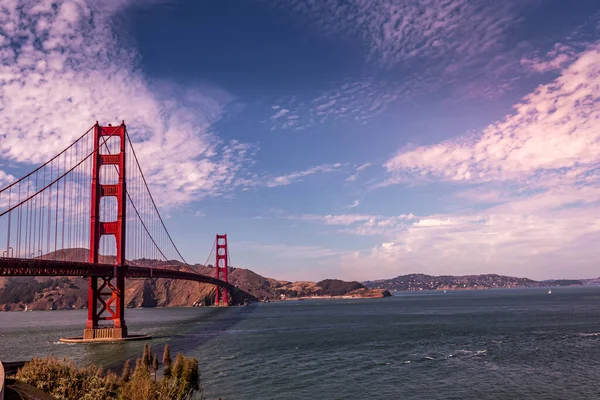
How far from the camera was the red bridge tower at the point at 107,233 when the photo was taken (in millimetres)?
62188

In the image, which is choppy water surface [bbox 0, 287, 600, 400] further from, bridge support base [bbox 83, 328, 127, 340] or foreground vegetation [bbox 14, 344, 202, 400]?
foreground vegetation [bbox 14, 344, 202, 400]

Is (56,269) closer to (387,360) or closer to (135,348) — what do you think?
(135,348)

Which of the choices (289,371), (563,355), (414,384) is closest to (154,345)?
(289,371)

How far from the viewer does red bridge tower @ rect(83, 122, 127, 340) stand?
6219 centimetres

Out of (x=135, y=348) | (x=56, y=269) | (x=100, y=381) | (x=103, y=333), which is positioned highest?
(x=56, y=269)

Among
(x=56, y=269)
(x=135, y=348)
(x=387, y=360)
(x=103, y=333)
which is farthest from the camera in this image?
(x=103, y=333)

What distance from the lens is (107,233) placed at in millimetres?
66250

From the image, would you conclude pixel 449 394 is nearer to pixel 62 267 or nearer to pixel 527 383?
pixel 527 383

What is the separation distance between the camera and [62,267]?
5134 centimetres

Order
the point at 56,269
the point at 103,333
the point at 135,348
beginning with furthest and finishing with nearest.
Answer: the point at 103,333
the point at 135,348
the point at 56,269

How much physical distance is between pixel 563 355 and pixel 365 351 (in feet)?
63.9

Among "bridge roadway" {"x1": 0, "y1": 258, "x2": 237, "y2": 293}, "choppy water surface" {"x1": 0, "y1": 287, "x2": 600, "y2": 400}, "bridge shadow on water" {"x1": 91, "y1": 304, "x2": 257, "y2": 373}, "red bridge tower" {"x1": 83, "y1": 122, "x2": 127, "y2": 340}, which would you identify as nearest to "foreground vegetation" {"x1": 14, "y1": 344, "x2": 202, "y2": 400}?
"choppy water surface" {"x1": 0, "y1": 287, "x2": 600, "y2": 400}

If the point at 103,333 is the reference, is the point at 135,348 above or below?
below

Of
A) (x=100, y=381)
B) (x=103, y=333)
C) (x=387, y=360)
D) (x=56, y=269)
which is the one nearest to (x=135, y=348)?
(x=103, y=333)
